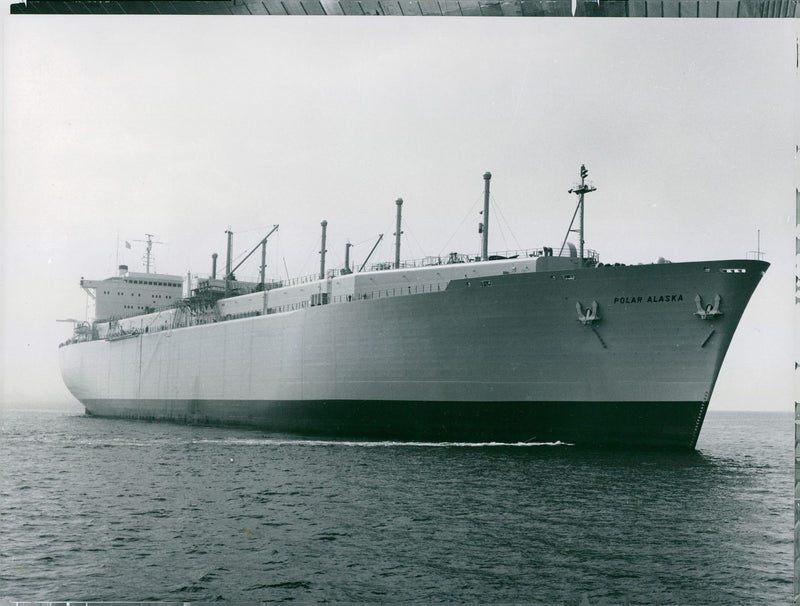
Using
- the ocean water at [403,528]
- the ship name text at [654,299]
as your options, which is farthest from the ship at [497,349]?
the ocean water at [403,528]

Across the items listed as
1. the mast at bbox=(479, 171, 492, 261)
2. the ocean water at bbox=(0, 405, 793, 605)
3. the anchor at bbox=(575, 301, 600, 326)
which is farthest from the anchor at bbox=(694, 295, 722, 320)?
the mast at bbox=(479, 171, 492, 261)

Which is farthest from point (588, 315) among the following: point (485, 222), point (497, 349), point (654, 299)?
point (485, 222)

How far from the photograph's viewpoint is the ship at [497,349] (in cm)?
1895

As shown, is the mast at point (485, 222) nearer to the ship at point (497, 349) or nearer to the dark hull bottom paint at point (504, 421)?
the ship at point (497, 349)

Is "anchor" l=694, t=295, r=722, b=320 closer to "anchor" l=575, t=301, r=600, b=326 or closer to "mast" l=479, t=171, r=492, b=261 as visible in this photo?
"anchor" l=575, t=301, r=600, b=326

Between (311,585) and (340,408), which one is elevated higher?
(340,408)

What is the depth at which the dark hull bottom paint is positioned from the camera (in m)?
19.5

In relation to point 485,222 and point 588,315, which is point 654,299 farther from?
point 485,222

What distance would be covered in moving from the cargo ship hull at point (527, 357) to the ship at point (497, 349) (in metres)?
0.03

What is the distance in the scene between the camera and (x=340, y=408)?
24.3m

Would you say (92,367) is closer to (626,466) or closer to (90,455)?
(90,455)

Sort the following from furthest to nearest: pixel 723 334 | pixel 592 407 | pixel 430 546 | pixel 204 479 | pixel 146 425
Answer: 1. pixel 146 425
2. pixel 592 407
3. pixel 723 334
4. pixel 204 479
5. pixel 430 546

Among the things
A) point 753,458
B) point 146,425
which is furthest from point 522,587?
point 146,425

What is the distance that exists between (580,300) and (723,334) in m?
3.68
